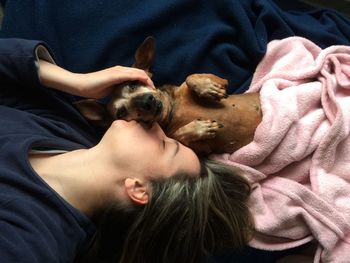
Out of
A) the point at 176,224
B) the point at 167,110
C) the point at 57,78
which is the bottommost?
the point at 176,224

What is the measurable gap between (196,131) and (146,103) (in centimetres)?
16

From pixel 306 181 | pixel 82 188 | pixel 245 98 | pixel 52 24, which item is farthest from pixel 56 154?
pixel 306 181

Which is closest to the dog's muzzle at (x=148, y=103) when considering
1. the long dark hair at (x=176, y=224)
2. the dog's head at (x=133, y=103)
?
the dog's head at (x=133, y=103)

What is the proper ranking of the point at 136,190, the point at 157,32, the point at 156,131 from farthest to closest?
the point at 157,32, the point at 156,131, the point at 136,190

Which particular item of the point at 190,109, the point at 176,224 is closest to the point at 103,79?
the point at 190,109

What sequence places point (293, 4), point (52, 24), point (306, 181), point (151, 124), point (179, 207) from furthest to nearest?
point (293, 4) → point (52, 24) → point (306, 181) → point (151, 124) → point (179, 207)

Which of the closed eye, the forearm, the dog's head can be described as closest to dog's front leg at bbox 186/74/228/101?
the dog's head

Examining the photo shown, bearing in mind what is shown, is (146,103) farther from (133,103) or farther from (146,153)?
(146,153)

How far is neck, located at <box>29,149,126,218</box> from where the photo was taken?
1.08 metres

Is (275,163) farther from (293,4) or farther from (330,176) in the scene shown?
(293,4)

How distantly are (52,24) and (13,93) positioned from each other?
26 centimetres

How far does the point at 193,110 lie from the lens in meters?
1.34

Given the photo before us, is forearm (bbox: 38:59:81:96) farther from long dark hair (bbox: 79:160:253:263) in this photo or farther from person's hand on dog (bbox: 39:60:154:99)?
long dark hair (bbox: 79:160:253:263)

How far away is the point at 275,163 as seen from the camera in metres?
1.26
